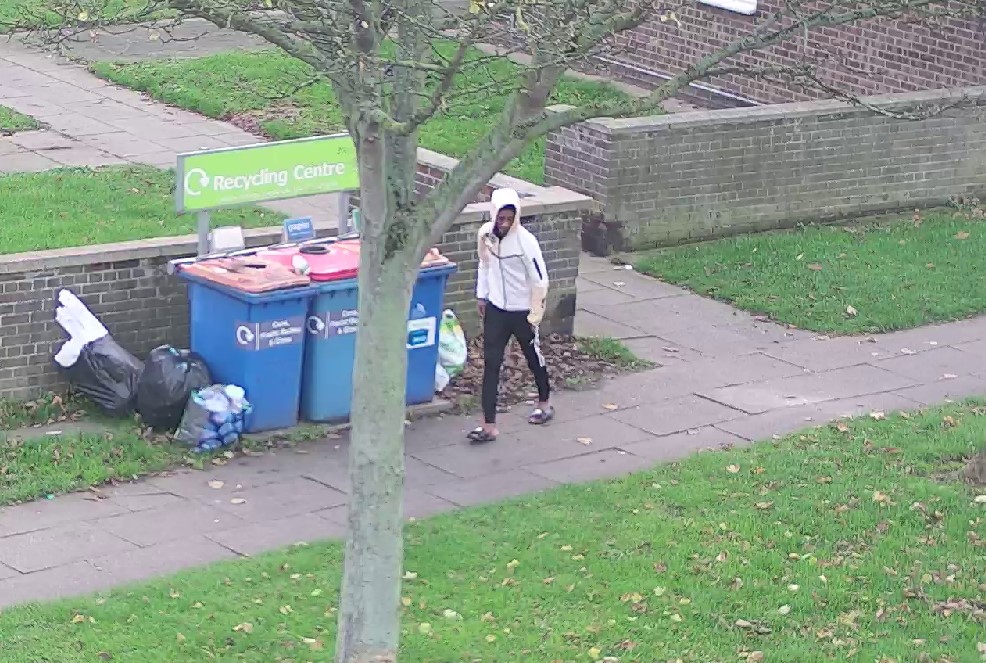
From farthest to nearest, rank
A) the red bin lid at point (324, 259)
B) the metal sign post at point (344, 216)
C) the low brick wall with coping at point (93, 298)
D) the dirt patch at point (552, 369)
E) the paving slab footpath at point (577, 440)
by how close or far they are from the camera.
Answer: the metal sign post at point (344, 216), the dirt patch at point (552, 369), the red bin lid at point (324, 259), the low brick wall with coping at point (93, 298), the paving slab footpath at point (577, 440)

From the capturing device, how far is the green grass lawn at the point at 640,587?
711cm

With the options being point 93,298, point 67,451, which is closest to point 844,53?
point 93,298

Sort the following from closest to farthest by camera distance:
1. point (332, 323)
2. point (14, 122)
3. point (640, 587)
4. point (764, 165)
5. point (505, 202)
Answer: point (640, 587) < point (505, 202) < point (332, 323) < point (764, 165) < point (14, 122)

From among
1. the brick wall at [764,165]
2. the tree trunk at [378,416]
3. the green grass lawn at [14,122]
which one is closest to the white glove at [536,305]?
the tree trunk at [378,416]

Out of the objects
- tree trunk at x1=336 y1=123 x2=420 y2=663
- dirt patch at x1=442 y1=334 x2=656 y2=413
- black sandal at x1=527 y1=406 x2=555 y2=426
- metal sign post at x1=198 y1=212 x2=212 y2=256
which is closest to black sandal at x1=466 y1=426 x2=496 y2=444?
black sandal at x1=527 y1=406 x2=555 y2=426

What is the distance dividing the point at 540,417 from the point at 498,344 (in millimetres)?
582

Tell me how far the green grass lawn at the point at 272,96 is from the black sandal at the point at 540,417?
5777mm

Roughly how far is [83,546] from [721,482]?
3.41 meters

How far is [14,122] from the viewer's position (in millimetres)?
17844

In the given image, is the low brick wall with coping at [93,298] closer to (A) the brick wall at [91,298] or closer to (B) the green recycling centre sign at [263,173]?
(A) the brick wall at [91,298]

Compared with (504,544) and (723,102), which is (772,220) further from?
(504,544)

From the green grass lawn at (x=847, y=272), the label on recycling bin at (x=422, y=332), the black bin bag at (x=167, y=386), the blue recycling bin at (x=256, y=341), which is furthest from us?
the green grass lawn at (x=847, y=272)

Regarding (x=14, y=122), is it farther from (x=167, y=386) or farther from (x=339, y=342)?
(x=167, y=386)

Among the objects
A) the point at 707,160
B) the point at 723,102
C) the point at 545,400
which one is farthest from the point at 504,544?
the point at 723,102
